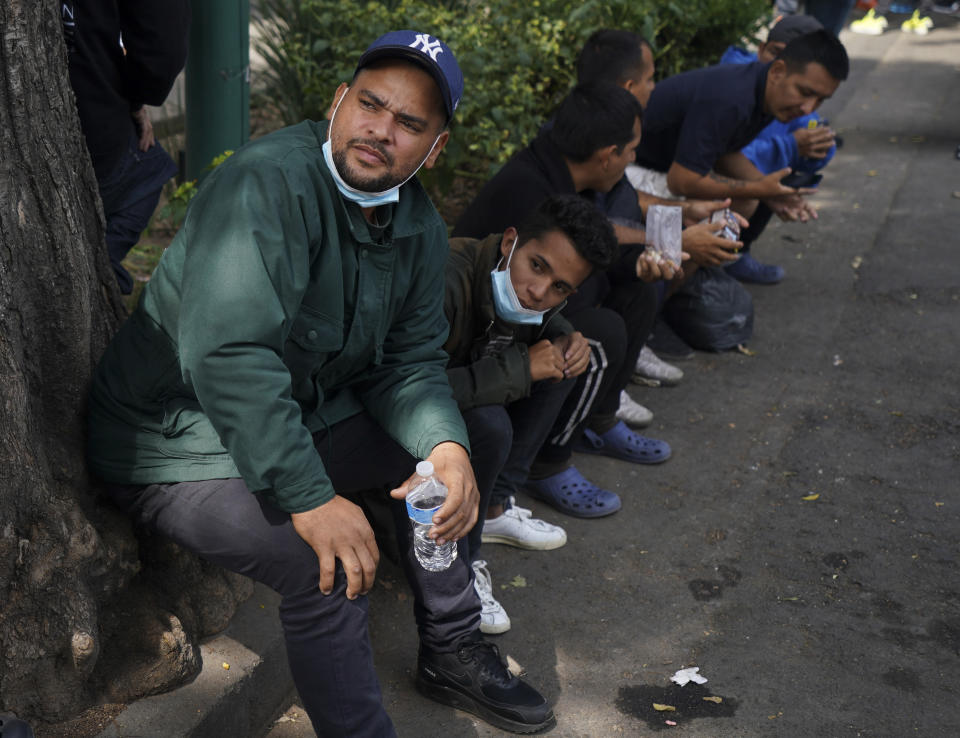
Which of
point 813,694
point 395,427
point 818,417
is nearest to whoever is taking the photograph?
point 395,427

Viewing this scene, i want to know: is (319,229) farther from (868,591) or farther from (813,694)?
(868,591)

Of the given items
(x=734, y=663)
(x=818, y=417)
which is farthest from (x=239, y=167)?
(x=818, y=417)

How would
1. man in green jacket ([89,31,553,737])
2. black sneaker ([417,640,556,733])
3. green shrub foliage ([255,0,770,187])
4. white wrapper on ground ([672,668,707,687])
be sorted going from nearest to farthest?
1. man in green jacket ([89,31,553,737])
2. black sneaker ([417,640,556,733])
3. white wrapper on ground ([672,668,707,687])
4. green shrub foliage ([255,0,770,187])

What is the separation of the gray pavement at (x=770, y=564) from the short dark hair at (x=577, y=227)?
1012 mm

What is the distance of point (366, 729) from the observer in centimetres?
229

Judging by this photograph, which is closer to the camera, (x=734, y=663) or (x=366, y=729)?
(x=366, y=729)

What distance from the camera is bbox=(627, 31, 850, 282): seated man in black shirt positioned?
4652 millimetres

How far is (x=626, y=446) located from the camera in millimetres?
4086

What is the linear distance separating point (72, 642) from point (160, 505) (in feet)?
1.08

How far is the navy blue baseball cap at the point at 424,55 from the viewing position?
2.34 m

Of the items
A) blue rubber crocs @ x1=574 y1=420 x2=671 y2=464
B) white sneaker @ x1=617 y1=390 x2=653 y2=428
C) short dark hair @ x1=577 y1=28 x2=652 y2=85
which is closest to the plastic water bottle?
blue rubber crocs @ x1=574 y1=420 x2=671 y2=464

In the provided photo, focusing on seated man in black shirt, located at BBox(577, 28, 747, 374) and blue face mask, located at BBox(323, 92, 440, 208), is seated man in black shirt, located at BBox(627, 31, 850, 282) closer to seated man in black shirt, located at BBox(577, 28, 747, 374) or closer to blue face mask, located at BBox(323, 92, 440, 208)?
Answer: seated man in black shirt, located at BBox(577, 28, 747, 374)

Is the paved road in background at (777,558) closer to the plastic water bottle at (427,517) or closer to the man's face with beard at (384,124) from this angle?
the plastic water bottle at (427,517)

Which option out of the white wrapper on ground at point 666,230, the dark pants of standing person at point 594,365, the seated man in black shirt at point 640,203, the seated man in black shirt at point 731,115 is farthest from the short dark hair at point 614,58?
the dark pants of standing person at point 594,365
